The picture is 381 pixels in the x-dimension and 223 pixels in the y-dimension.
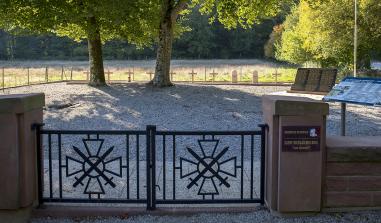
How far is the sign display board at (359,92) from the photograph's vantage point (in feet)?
23.6

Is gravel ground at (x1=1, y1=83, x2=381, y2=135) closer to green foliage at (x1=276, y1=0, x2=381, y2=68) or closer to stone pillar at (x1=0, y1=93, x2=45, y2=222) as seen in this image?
stone pillar at (x1=0, y1=93, x2=45, y2=222)

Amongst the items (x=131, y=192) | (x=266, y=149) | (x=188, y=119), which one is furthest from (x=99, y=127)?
(x=266, y=149)

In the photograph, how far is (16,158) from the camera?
5.31m

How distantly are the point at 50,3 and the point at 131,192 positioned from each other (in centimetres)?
1391

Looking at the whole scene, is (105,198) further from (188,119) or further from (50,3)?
(50,3)

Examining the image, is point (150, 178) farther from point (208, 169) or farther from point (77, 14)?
point (77, 14)

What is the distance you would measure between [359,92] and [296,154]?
2805 millimetres

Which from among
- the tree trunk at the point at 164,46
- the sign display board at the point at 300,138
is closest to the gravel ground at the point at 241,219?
the sign display board at the point at 300,138

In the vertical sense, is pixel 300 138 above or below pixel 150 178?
above

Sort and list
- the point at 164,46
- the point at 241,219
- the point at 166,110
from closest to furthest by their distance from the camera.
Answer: the point at 241,219
the point at 166,110
the point at 164,46

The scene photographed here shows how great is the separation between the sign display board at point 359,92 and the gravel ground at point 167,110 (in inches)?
164

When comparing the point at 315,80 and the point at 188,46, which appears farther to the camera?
the point at 188,46

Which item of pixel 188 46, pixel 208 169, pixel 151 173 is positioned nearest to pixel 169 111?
pixel 151 173

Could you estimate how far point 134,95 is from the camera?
19.1 meters
